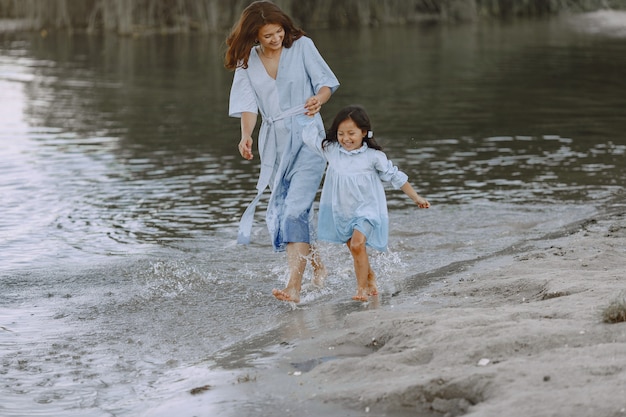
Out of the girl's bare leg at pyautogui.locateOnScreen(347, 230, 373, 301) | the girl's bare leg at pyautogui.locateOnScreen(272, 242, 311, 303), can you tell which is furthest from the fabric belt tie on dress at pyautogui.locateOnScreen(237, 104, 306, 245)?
the girl's bare leg at pyautogui.locateOnScreen(347, 230, 373, 301)

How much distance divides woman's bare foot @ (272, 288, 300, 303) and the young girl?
43cm

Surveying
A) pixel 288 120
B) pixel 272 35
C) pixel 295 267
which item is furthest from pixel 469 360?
pixel 272 35

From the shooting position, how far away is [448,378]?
16.2 feet

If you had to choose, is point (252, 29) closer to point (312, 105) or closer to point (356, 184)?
point (312, 105)

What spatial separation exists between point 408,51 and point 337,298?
23.6 metres

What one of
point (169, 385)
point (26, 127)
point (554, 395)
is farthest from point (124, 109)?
point (554, 395)

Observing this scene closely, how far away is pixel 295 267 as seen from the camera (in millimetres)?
7547

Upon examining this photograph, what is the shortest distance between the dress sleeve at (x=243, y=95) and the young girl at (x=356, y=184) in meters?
0.43

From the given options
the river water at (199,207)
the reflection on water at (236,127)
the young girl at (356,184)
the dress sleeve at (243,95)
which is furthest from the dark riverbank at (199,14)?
the young girl at (356,184)

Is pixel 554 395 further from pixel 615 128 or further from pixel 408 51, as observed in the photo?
pixel 408 51

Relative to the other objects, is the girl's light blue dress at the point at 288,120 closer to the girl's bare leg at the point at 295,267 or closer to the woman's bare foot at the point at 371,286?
the girl's bare leg at the point at 295,267

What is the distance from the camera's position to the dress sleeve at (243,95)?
7.48 meters

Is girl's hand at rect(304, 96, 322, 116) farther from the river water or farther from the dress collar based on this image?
the river water

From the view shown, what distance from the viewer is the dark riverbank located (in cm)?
4072
